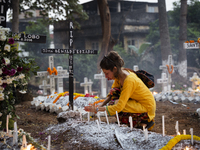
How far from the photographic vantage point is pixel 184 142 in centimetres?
227

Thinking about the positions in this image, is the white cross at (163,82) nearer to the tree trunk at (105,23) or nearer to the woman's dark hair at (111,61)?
the tree trunk at (105,23)

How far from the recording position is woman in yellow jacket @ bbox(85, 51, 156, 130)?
2.95 metres

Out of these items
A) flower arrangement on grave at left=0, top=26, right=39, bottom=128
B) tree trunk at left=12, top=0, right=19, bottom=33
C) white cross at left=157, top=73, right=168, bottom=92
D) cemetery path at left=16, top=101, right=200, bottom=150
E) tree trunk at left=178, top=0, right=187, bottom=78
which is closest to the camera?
cemetery path at left=16, top=101, right=200, bottom=150

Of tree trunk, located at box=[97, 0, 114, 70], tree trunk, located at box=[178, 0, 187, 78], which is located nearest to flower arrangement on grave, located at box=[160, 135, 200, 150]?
tree trunk, located at box=[97, 0, 114, 70]

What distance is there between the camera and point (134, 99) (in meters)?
3.19

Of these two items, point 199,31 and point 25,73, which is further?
point 199,31

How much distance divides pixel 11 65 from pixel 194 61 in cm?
1580

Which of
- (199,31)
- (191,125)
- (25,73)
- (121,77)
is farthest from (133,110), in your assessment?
(199,31)

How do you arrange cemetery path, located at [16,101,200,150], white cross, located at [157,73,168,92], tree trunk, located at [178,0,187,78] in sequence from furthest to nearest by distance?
tree trunk, located at [178,0,187,78]
white cross, located at [157,73,168,92]
cemetery path, located at [16,101,200,150]

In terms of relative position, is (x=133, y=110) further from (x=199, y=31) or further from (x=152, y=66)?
(x=199, y=31)

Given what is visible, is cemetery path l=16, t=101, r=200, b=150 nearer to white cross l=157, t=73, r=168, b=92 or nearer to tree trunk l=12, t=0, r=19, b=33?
white cross l=157, t=73, r=168, b=92

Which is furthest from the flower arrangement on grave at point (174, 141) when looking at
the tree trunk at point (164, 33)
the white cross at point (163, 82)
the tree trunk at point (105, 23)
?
the tree trunk at point (164, 33)

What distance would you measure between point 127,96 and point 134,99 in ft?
0.97

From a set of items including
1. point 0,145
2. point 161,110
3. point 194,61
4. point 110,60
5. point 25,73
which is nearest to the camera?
point 0,145
